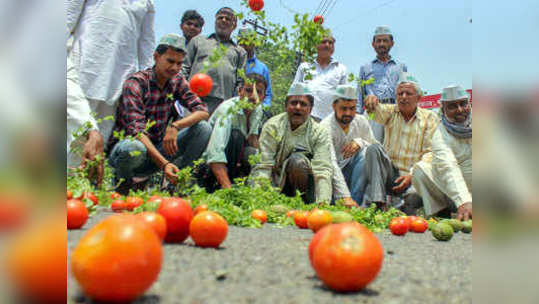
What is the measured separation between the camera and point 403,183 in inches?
187

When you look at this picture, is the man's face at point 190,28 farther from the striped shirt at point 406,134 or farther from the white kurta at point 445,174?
the white kurta at point 445,174

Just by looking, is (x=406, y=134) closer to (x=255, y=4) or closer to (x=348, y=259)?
(x=255, y=4)

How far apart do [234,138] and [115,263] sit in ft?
12.5

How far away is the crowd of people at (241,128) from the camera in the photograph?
4.14 meters

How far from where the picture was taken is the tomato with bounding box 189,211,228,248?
1.90 m

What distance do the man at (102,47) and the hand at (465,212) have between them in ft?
12.2

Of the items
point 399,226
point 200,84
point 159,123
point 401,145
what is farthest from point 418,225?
point 159,123

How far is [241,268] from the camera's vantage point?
1.60m

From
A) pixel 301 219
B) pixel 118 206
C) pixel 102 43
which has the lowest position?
pixel 301 219

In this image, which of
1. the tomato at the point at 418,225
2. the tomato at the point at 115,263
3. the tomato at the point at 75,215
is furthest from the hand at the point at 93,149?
the tomato at the point at 418,225
